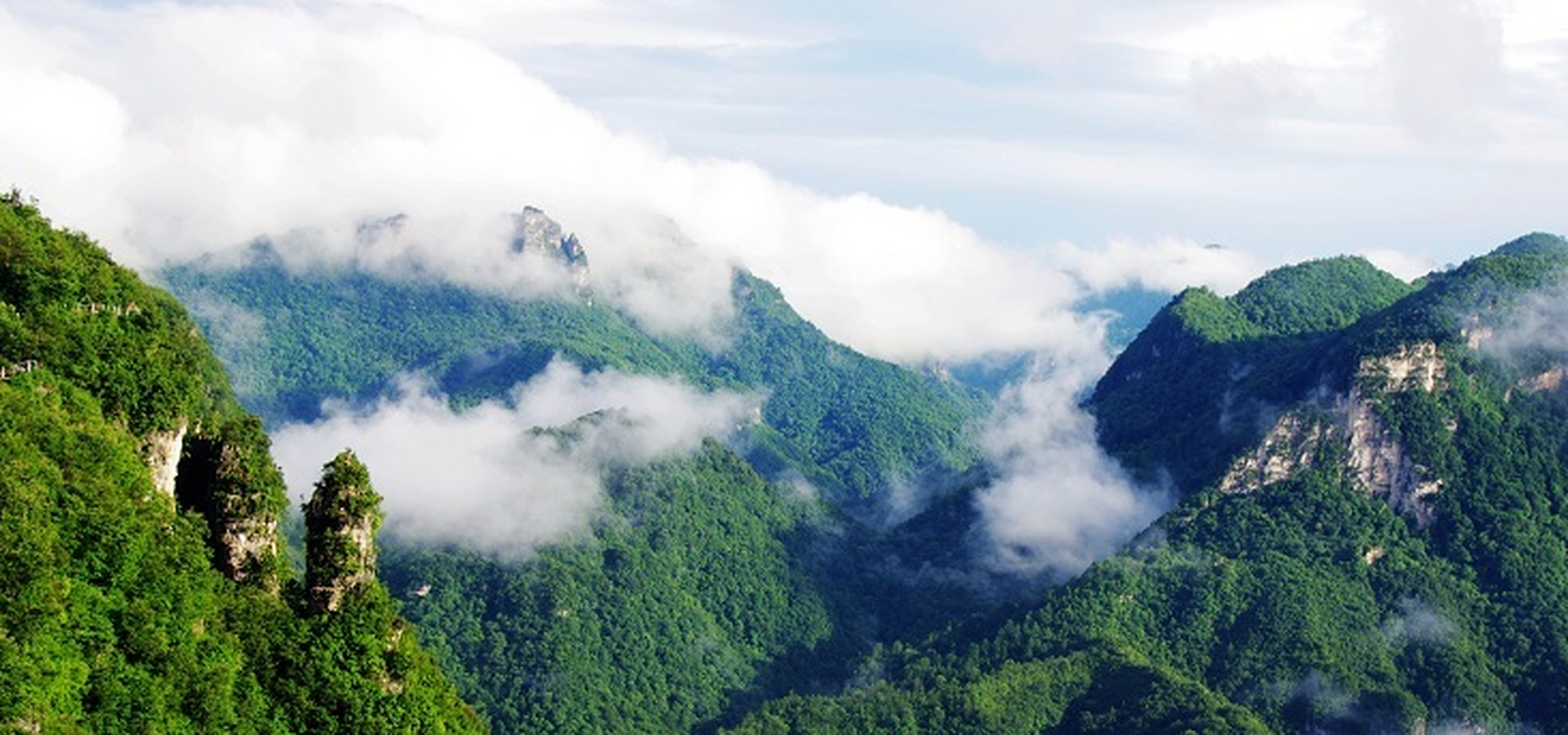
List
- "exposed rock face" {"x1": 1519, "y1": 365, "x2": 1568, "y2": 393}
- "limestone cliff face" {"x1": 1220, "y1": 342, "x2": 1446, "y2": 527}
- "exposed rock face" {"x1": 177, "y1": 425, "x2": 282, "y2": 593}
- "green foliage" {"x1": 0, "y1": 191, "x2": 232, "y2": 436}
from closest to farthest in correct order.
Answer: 1. "green foliage" {"x1": 0, "y1": 191, "x2": 232, "y2": 436}
2. "exposed rock face" {"x1": 177, "y1": 425, "x2": 282, "y2": 593}
3. "limestone cliff face" {"x1": 1220, "y1": 342, "x2": 1446, "y2": 527}
4. "exposed rock face" {"x1": 1519, "y1": 365, "x2": 1568, "y2": 393}

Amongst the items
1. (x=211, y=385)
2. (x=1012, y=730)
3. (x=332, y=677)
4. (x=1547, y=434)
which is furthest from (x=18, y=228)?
(x=1547, y=434)

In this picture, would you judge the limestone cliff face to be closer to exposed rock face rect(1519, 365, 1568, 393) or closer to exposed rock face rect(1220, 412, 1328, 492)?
exposed rock face rect(1220, 412, 1328, 492)

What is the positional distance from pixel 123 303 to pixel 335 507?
14.2 metres

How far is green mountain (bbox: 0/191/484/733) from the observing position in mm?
46281

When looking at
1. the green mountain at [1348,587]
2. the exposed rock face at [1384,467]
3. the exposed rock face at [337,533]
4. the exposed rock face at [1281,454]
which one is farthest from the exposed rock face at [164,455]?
the exposed rock face at [1384,467]

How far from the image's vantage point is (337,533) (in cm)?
5825

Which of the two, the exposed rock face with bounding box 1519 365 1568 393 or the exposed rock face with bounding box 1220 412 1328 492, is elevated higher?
the exposed rock face with bounding box 1519 365 1568 393

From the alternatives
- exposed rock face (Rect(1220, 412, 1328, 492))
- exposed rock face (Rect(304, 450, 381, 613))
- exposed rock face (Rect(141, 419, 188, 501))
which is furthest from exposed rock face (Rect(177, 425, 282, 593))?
exposed rock face (Rect(1220, 412, 1328, 492))

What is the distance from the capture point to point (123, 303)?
62781mm

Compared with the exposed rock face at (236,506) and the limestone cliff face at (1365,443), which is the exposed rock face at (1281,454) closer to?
the limestone cliff face at (1365,443)

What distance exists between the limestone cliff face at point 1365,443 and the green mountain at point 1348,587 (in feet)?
0.80

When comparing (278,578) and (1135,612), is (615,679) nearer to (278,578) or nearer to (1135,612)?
(1135,612)

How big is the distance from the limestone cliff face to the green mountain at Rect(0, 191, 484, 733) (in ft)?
501

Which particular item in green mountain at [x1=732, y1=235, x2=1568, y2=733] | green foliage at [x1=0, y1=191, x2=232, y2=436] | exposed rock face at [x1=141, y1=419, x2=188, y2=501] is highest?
green foliage at [x1=0, y1=191, x2=232, y2=436]
